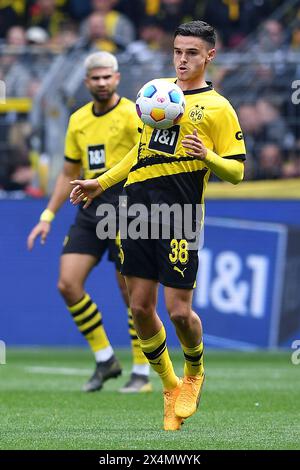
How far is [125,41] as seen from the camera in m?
16.6

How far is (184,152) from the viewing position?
22.3ft

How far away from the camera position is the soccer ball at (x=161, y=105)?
6.62m

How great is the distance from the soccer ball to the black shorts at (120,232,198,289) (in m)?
0.69

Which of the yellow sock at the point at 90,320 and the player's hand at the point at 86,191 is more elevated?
the player's hand at the point at 86,191

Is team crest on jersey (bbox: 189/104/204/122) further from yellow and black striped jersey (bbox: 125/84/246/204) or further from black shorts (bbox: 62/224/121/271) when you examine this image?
black shorts (bbox: 62/224/121/271)

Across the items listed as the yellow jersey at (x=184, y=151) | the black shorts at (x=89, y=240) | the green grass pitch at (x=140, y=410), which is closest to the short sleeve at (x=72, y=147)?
the black shorts at (x=89, y=240)

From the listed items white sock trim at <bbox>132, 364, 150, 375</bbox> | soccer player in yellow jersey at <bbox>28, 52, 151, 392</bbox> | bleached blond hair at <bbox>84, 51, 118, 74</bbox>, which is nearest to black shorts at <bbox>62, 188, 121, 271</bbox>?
soccer player in yellow jersey at <bbox>28, 52, 151, 392</bbox>

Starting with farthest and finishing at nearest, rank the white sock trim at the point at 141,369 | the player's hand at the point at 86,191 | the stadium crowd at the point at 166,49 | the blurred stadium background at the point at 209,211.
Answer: the stadium crowd at the point at 166,49, the blurred stadium background at the point at 209,211, the white sock trim at the point at 141,369, the player's hand at the point at 86,191

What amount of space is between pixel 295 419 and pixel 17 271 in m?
6.71

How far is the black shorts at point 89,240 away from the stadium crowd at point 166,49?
4570 millimetres

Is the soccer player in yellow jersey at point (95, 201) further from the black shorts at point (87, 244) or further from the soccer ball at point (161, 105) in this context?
the soccer ball at point (161, 105)
